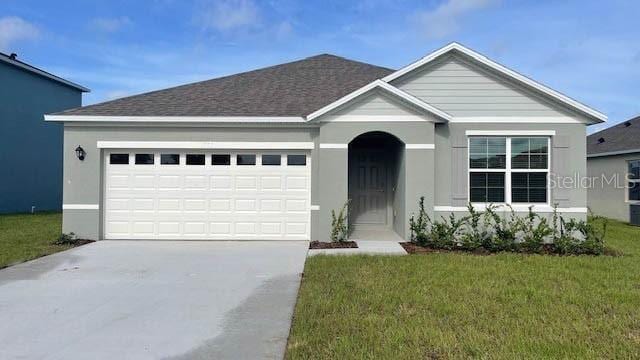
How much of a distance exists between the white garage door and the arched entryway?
2.31 meters

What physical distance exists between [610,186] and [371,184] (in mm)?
12517

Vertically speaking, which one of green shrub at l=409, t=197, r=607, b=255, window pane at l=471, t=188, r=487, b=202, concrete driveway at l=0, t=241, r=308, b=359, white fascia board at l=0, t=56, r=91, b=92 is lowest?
concrete driveway at l=0, t=241, r=308, b=359

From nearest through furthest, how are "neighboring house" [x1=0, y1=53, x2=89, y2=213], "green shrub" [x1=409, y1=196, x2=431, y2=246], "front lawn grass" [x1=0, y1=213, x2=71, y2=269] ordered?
"front lawn grass" [x1=0, y1=213, x2=71, y2=269], "green shrub" [x1=409, y1=196, x2=431, y2=246], "neighboring house" [x1=0, y1=53, x2=89, y2=213]

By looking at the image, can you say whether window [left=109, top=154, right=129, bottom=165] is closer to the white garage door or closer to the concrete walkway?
the white garage door

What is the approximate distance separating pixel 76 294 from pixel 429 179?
25.9 ft

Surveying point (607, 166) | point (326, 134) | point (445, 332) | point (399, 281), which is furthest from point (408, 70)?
point (607, 166)

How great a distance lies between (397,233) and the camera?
12875 mm

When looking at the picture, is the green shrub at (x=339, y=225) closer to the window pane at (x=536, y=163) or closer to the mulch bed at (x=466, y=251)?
the mulch bed at (x=466, y=251)

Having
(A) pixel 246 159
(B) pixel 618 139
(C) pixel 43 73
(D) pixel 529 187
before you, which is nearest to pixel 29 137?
Result: (C) pixel 43 73

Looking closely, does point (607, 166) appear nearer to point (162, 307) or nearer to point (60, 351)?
point (162, 307)

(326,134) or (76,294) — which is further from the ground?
(326,134)

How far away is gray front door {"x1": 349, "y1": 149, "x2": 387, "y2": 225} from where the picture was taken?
1407cm

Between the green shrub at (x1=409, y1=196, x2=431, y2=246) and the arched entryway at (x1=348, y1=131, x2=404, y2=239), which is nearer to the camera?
the green shrub at (x1=409, y1=196, x2=431, y2=246)

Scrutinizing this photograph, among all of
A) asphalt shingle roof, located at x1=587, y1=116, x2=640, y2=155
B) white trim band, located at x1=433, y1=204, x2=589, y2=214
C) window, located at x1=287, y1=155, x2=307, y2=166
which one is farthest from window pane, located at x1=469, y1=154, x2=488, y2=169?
asphalt shingle roof, located at x1=587, y1=116, x2=640, y2=155
